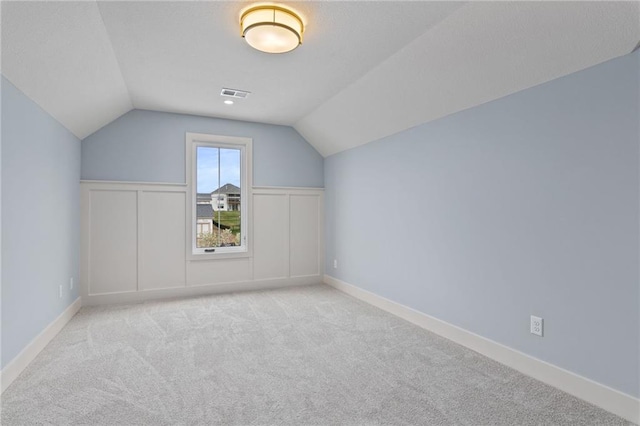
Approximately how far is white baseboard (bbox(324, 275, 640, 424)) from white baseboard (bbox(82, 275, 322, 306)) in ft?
6.35

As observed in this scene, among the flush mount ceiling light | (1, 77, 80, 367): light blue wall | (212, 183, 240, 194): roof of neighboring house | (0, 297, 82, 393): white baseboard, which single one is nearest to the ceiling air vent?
the flush mount ceiling light

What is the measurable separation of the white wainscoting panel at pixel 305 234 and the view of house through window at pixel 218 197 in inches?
32.2

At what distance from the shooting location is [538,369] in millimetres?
2389

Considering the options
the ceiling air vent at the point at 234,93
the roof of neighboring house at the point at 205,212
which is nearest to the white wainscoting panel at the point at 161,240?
the roof of neighboring house at the point at 205,212

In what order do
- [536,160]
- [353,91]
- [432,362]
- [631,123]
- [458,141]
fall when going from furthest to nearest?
1. [353,91]
2. [458,141]
3. [432,362]
4. [536,160]
5. [631,123]

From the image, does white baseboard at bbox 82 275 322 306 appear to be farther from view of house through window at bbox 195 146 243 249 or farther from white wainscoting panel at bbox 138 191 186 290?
view of house through window at bbox 195 146 243 249

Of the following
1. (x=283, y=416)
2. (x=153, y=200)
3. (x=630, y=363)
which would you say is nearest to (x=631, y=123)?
(x=630, y=363)

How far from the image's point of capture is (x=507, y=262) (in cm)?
265

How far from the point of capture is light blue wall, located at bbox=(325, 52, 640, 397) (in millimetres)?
1997

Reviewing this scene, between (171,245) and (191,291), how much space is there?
27.1 inches

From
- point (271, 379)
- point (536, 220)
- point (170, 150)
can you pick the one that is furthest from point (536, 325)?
point (170, 150)

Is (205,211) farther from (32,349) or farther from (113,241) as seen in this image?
(32,349)

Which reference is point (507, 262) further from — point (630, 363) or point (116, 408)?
point (116, 408)

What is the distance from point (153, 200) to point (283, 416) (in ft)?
11.4
